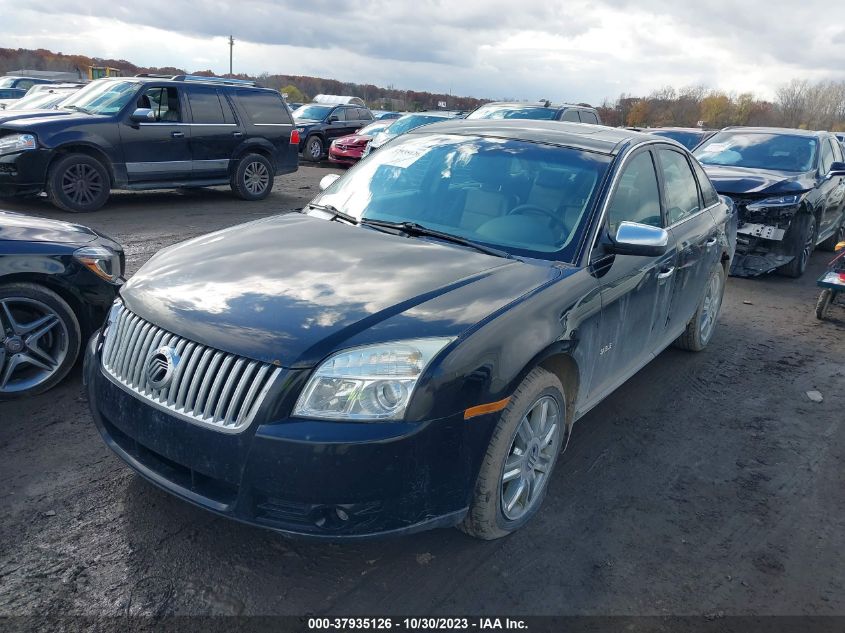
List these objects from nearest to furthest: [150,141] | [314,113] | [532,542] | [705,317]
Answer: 1. [532,542]
2. [705,317]
3. [150,141]
4. [314,113]

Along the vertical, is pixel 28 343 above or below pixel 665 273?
below

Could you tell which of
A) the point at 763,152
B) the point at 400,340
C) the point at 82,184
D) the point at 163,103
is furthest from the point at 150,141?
the point at 400,340

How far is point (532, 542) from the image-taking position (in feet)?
10.0

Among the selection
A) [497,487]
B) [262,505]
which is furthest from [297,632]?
[497,487]

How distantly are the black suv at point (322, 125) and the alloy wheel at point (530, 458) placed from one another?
1755 cm

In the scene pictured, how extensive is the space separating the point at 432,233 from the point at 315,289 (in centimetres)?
93

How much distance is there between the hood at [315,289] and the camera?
2547mm

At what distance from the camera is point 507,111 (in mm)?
13172

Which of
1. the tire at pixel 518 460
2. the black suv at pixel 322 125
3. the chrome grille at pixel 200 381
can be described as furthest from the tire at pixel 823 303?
Result: the black suv at pixel 322 125

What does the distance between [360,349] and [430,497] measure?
2.03ft

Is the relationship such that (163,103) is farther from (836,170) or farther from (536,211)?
(836,170)

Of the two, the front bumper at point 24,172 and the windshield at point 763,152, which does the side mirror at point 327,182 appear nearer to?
the front bumper at point 24,172

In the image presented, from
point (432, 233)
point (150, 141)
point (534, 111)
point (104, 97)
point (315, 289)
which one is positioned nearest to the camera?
point (315, 289)

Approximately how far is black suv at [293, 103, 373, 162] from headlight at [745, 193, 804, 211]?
13.9m
